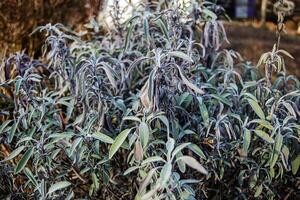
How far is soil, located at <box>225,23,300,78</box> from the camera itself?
4086 mm

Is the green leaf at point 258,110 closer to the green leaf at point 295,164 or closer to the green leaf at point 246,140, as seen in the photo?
the green leaf at point 246,140

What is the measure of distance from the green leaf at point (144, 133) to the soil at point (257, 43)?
2.68 meters

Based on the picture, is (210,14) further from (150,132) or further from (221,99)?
(150,132)

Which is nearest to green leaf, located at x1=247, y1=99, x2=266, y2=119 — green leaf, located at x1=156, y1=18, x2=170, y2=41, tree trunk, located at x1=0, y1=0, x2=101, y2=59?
green leaf, located at x1=156, y1=18, x2=170, y2=41

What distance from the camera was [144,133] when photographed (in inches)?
52.7

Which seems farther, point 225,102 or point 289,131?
point 225,102

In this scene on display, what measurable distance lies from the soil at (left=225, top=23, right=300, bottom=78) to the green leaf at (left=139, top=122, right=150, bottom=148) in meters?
2.68

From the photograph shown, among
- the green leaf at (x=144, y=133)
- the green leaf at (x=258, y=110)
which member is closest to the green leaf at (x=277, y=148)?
the green leaf at (x=258, y=110)

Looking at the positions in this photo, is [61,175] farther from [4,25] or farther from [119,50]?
[4,25]

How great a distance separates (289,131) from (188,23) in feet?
2.54

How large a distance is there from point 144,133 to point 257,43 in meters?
3.42

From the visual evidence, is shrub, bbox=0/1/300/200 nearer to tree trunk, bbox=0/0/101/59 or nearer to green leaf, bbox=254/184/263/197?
green leaf, bbox=254/184/263/197

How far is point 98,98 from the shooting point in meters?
Result: 1.60

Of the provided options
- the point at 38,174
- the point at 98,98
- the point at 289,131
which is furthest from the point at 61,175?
the point at 289,131
